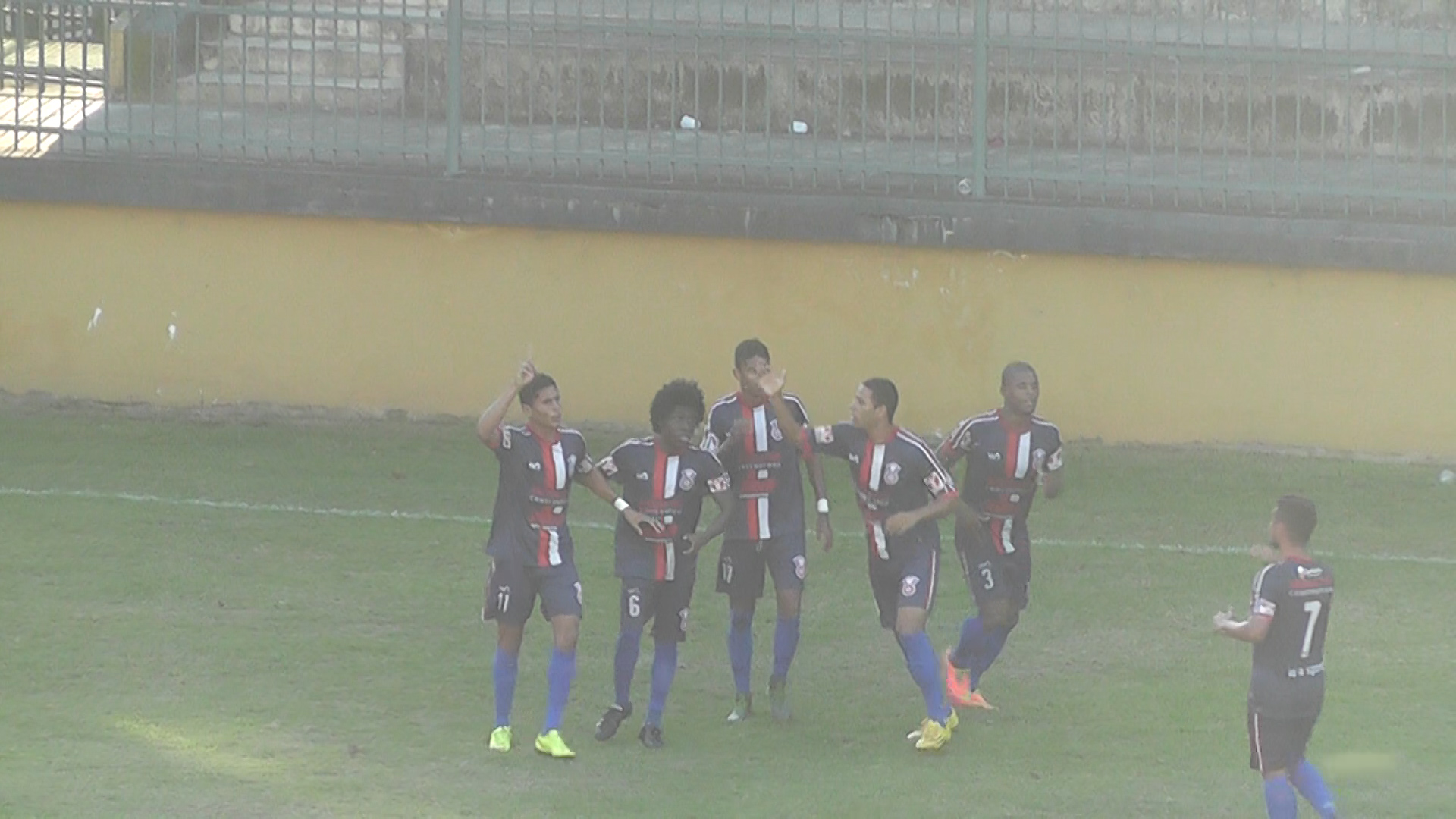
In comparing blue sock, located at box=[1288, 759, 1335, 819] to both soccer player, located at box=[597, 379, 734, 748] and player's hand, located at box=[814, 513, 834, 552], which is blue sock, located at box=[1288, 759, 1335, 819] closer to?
player's hand, located at box=[814, 513, 834, 552]

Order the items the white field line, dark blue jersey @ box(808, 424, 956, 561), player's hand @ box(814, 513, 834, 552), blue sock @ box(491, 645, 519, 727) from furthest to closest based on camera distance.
Answer: the white field line, player's hand @ box(814, 513, 834, 552), dark blue jersey @ box(808, 424, 956, 561), blue sock @ box(491, 645, 519, 727)

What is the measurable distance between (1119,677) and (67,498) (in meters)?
5.87

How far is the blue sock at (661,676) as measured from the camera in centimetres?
920

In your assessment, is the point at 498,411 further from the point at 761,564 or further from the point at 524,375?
the point at 761,564

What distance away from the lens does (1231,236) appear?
1355 centimetres

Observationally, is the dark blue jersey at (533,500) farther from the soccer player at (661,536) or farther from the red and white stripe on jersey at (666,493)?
the red and white stripe on jersey at (666,493)

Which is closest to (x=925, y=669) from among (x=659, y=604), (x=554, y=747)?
(x=659, y=604)

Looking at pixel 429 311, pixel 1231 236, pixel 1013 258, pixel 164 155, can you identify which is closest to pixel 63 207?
pixel 164 155

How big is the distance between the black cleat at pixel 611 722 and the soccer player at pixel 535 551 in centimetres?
18

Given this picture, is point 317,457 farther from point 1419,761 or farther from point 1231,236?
point 1419,761

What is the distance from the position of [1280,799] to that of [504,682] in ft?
10.1

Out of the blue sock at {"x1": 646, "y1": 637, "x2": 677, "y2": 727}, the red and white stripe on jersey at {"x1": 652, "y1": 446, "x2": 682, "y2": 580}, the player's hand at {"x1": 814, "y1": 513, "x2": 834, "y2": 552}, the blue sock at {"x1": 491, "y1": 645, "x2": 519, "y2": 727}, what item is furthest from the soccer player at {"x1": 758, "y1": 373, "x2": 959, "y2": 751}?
the blue sock at {"x1": 491, "y1": 645, "x2": 519, "y2": 727}

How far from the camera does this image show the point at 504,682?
29.7 ft

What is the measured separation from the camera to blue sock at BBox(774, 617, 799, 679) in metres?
9.57
